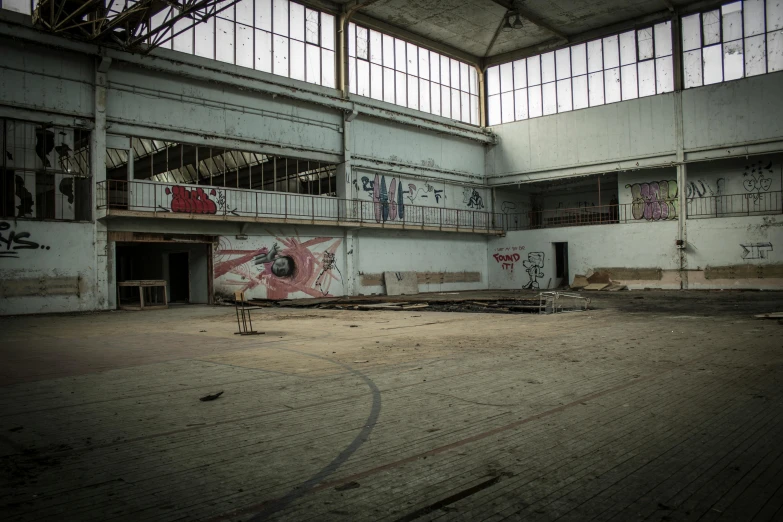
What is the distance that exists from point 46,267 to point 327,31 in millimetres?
15148

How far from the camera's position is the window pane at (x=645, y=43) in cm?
2716

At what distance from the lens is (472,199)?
32406 millimetres

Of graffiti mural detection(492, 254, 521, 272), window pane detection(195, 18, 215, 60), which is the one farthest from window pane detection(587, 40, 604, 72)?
window pane detection(195, 18, 215, 60)

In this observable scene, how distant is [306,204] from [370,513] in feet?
73.1

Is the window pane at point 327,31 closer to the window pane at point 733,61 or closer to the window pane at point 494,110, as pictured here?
the window pane at point 494,110

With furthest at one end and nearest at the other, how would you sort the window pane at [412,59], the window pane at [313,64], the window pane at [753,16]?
the window pane at [412,59] < the window pane at [313,64] < the window pane at [753,16]

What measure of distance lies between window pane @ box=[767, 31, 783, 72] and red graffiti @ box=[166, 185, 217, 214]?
23.9 meters

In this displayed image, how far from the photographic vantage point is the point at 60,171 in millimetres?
17562

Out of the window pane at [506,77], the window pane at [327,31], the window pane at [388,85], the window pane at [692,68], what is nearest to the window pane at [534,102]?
the window pane at [506,77]

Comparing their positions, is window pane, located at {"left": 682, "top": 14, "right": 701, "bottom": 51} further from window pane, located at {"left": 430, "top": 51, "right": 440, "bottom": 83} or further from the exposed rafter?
the exposed rafter

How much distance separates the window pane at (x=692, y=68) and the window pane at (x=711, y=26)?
627 millimetres

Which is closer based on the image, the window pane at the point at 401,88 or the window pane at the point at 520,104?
the window pane at the point at 401,88

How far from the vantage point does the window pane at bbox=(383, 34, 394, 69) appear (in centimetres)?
2745

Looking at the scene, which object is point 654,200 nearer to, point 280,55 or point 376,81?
point 376,81
